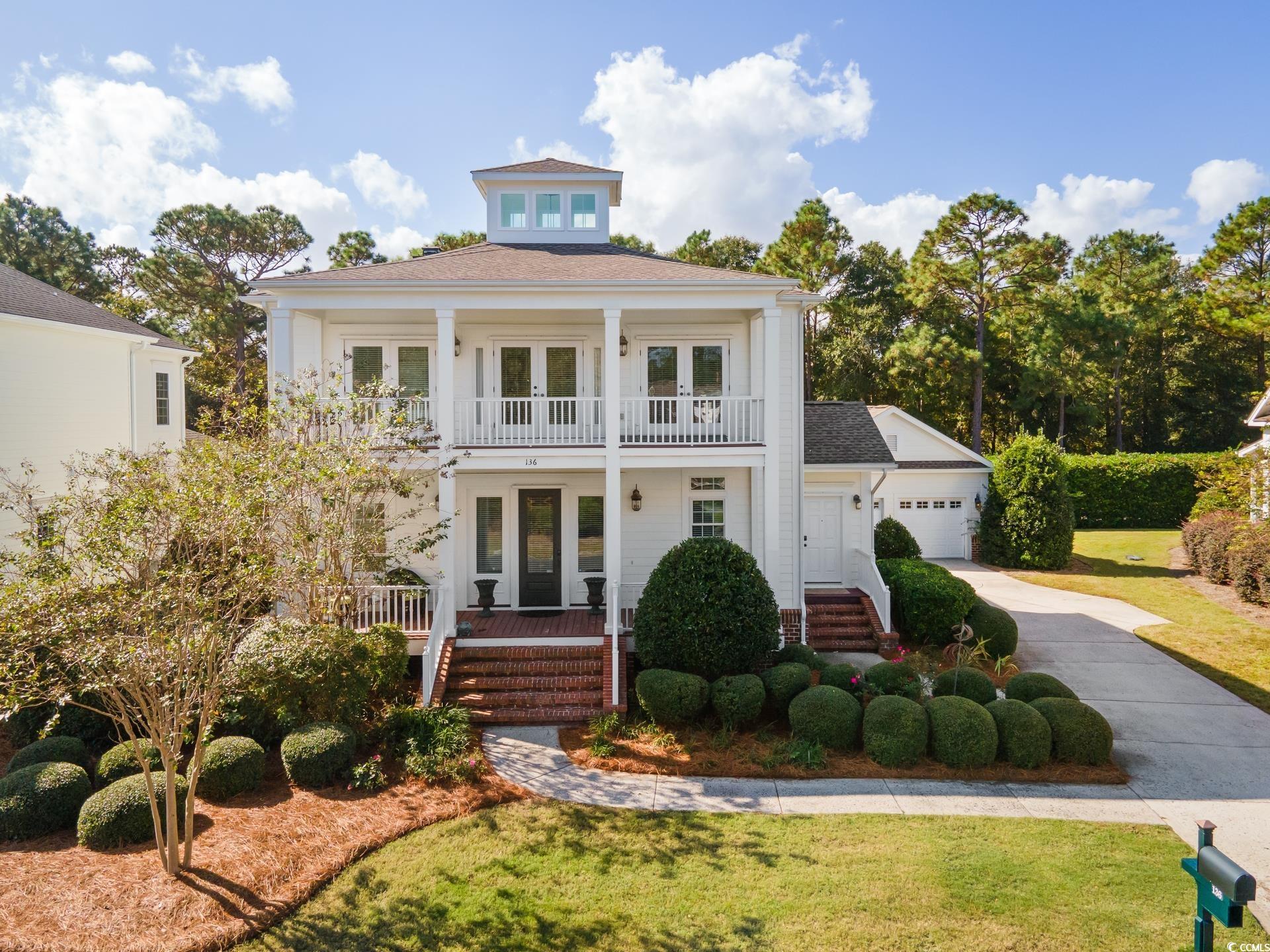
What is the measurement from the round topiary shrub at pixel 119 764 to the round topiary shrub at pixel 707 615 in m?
6.39

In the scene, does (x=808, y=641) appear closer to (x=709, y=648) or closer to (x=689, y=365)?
(x=709, y=648)

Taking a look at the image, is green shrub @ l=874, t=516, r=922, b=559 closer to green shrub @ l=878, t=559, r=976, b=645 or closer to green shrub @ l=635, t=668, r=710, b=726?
green shrub @ l=878, t=559, r=976, b=645

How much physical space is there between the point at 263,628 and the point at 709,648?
6085 mm

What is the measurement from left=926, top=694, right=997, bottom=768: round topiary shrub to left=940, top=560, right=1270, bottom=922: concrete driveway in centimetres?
168

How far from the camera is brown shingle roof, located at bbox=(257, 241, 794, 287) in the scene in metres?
11.7

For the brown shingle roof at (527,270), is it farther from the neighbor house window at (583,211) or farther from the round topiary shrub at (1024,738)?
A: the round topiary shrub at (1024,738)

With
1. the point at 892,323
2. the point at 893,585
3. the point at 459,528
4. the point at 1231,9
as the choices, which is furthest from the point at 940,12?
the point at 892,323

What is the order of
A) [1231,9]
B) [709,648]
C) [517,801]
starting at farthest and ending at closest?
[1231,9], [709,648], [517,801]

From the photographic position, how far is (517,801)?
798 cm

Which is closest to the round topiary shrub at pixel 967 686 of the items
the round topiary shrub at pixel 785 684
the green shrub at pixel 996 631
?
the round topiary shrub at pixel 785 684

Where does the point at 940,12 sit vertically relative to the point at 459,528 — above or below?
above

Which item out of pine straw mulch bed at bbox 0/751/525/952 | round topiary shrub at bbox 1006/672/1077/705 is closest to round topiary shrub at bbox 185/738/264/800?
pine straw mulch bed at bbox 0/751/525/952

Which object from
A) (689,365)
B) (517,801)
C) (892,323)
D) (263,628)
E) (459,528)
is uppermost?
(892,323)

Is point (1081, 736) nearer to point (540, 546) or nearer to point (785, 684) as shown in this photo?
point (785, 684)
